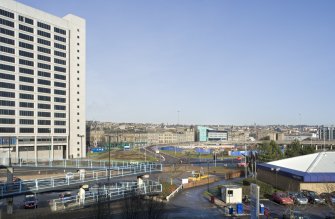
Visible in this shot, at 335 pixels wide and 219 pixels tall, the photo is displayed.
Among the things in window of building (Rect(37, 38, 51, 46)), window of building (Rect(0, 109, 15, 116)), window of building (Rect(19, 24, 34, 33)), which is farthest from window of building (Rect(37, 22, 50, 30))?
window of building (Rect(0, 109, 15, 116))

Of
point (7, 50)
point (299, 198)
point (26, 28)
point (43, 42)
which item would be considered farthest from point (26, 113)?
point (299, 198)

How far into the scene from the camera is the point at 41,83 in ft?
344

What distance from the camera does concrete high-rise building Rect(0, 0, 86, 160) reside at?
9550 cm

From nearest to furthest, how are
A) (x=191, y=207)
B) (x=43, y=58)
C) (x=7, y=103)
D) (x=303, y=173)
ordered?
(x=191, y=207), (x=303, y=173), (x=7, y=103), (x=43, y=58)

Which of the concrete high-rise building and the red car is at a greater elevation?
the concrete high-rise building

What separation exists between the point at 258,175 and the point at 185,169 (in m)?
24.8

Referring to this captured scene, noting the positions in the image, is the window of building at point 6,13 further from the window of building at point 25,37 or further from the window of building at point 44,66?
the window of building at point 44,66

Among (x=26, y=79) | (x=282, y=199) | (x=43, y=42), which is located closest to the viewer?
(x=282, y=199)

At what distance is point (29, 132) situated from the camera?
101000 millimetres

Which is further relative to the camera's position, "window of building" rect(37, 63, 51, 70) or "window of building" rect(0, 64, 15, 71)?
"window of building" rect(37, 63, 51, 70)

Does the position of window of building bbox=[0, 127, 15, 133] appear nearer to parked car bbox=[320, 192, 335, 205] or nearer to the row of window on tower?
the row of window on tower

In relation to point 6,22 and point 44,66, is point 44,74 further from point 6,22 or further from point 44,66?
point 6,22

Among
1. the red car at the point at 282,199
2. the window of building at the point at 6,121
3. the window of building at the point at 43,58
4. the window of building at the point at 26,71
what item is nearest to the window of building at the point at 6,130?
the window of building at the point at 6,121

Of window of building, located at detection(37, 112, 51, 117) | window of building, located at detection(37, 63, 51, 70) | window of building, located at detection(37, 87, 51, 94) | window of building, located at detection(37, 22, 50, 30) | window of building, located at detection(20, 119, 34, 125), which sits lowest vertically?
window of building, located at detection(20, 119, 34, 125)
